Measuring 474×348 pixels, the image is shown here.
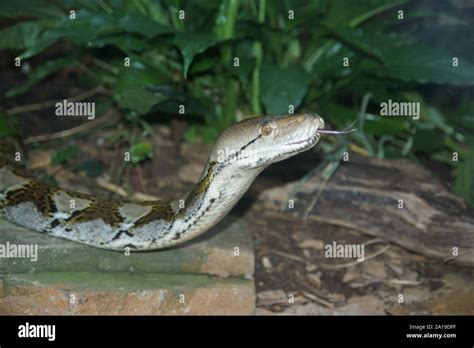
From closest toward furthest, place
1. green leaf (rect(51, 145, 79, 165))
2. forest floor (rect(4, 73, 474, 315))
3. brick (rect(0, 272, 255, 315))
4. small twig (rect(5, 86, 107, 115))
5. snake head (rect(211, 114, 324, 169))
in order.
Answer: snake head (rect(211, 114, 324, 169)) < brick (rect(0, 272, 255, 315)) < forest floor (rect(4, 73, 474, 315)) < green leaf (rect(51, 145, 79, 165)) < small twig (rect(5, 86, 107, 115))

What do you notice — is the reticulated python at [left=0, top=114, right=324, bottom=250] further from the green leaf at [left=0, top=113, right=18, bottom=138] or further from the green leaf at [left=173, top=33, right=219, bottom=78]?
the green leaf at [left=173, top=33, right=219, bottom=78]

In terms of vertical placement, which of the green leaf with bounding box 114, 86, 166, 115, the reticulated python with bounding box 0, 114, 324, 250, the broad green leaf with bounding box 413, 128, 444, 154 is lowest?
the reticulated python with bounding box 0, 114, 324, 250

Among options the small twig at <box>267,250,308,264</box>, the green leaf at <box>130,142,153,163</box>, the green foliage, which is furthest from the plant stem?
the small twig at <box>267,250,308,264</box>

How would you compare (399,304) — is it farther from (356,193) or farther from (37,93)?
(37,93)

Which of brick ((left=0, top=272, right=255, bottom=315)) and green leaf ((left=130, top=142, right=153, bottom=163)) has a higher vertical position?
green leaf ((left=130, top=142, right=153, bottom=163))

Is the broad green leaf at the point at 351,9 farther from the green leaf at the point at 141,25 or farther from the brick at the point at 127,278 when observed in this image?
the brick at the point at 127,278

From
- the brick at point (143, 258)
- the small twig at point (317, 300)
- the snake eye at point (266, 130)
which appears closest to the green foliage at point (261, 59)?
the snake eye at point (266, 130)
